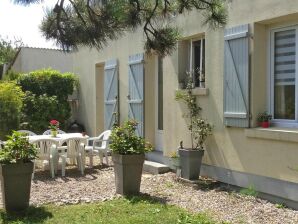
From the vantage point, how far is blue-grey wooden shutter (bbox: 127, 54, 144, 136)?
10.2 meters

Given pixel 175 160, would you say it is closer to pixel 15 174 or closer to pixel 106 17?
pixel 15 174

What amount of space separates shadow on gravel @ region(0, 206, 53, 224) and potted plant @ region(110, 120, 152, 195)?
1.37 meters

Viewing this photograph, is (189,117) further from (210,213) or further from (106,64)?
(106,64)

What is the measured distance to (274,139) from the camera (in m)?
6.56

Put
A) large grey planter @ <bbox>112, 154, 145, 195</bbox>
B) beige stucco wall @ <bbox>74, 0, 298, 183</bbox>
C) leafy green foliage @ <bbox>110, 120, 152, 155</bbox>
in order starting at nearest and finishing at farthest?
1. beige stucco wall @ <bbox>74, 0, 298, 183</bbox>
2. large grey planter @ <bbox>112, 154, 145, 195</bbox>
3. leafy green foliage @ <bbox>110, 120, 152, 155</bbox>

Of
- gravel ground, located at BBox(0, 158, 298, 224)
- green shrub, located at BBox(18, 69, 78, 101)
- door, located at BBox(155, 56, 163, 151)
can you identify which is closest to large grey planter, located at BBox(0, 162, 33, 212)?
gravel ground, located at BBox(0, 158, 298, 224)

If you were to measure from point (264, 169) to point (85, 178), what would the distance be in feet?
12.2

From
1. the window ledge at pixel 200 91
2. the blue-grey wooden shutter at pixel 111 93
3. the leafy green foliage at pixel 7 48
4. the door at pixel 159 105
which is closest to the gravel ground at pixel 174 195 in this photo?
the door at pixel 159 105

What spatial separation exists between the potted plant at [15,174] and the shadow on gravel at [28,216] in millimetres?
103

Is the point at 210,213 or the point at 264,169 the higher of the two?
the point at 264,169

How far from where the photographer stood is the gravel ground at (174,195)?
6152mm

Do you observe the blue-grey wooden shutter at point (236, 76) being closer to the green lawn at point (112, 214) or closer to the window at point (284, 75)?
the window at point (284, 75)

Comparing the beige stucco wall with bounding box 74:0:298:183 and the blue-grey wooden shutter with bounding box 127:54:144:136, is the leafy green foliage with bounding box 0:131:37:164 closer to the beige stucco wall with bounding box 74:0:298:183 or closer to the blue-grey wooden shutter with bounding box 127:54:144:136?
the beige stucco wall with bounding box 74:0:298:183

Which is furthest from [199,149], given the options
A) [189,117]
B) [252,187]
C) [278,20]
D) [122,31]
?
[122,31]
